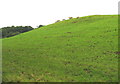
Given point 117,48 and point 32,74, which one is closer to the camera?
point 32,74

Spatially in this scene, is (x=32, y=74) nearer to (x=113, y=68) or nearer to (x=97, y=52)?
(x=113, y=68)

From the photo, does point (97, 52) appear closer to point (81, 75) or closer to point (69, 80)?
point (81, 75)

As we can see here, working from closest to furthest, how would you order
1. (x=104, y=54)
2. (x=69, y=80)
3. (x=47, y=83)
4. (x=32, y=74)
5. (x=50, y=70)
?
(x=47, y=83) < (x=69, y=80) < (x=32, y=74) < (x=50, y=70) < (x=104, y=54)

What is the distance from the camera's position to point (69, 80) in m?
14.6

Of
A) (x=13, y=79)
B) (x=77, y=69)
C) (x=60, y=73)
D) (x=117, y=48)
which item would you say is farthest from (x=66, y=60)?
(x=117, y=48)

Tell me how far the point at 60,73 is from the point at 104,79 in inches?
197

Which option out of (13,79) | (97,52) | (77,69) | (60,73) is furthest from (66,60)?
(13,79)

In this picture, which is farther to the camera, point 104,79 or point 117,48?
point 117,48

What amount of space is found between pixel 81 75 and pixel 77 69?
6.19 ft

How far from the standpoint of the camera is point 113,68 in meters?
17.9

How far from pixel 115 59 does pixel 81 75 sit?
8.01m

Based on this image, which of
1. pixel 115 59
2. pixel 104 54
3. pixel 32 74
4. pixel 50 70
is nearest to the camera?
pixel 32 74

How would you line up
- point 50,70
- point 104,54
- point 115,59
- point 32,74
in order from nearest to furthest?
point 32,74 → point 50,70 → point 115,59 → point 104,54

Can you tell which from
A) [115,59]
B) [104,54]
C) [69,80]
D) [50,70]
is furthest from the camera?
[104,54]
